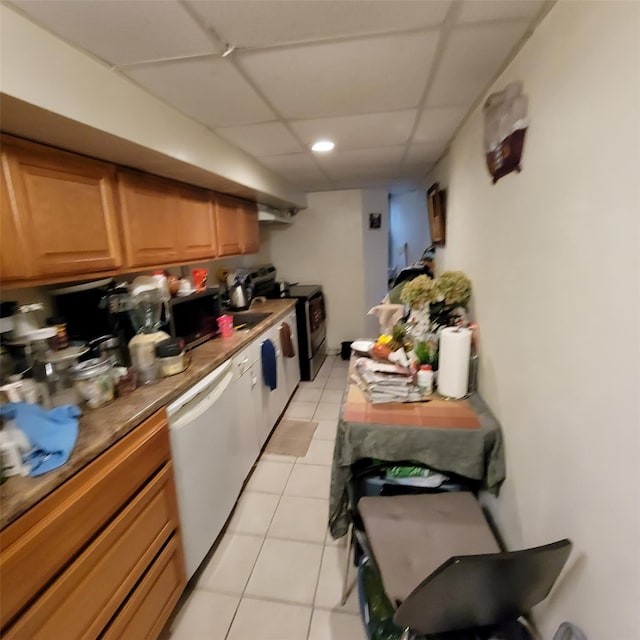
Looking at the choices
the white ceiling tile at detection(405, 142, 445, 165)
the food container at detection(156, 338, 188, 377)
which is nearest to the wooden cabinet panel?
the food container at detection(156, 338, 188, 377)

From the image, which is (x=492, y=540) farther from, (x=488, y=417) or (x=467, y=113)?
(x=467, y=113)

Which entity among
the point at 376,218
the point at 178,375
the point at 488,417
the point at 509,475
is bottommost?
the point at 509,475

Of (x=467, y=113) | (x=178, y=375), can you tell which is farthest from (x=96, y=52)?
(x=467, y=113)

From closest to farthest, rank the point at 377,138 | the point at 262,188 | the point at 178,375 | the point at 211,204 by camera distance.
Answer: the point at 178,375 → the point at 377,138 → the point at 211,204 → the point at 262,188

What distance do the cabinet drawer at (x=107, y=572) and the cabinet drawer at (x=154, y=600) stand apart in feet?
0.14

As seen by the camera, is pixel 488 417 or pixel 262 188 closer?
pixel 488 417

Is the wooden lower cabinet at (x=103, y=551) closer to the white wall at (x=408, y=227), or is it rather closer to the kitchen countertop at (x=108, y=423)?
the kitchen countertop at (x=108, y=423)

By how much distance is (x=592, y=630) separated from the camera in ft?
2.86

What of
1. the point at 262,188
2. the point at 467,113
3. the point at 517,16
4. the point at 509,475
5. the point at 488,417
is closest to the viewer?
the point at 517,16

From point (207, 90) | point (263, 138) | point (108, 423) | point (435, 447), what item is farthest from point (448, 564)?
point (263, 138)

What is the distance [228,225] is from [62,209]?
1510 mm

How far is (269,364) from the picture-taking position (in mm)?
2562

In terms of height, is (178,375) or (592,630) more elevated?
(178,375)

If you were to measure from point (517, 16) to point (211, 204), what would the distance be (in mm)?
1998
